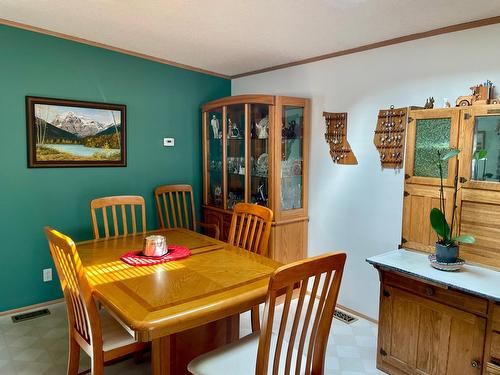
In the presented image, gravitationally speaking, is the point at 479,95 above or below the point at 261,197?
above

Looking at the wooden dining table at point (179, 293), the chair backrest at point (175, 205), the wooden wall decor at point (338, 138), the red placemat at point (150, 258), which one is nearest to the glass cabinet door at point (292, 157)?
the wooden wall decor at point (338, 138)

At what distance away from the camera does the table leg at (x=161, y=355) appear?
162 centimetres

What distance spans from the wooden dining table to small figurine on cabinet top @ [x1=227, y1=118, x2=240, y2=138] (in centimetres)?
147

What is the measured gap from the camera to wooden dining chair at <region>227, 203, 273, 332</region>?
7.71 ft

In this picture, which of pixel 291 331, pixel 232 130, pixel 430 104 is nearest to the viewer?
pixel 291 331

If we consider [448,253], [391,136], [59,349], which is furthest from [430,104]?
[59,349]

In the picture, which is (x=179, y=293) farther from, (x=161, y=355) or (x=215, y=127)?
(x=215, y=127)

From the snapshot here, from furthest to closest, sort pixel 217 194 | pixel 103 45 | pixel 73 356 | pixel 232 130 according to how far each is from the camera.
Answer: pixel 217 194, pixel 232 130, pixel 103 45, pixel 73 356

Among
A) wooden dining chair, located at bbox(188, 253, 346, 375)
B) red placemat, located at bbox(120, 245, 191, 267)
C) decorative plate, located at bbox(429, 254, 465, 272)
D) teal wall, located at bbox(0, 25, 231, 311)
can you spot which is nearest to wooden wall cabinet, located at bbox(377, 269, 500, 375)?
decorative plate, located at bbox(429, 254, 465, 272)

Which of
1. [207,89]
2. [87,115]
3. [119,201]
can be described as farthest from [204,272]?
[207,89]

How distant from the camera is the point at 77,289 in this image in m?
1.63

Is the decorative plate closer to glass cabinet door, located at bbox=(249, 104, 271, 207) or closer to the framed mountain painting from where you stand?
glass cabinet door, located at bbox=(249, 104, 271, 207)

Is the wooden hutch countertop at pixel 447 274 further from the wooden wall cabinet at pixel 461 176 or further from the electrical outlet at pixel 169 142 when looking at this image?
the electrical outlet at pixel 169 142

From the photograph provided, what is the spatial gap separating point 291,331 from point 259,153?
2.20m
